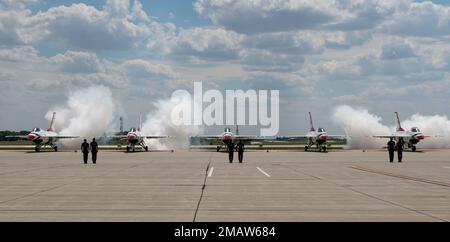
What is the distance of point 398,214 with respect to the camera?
12.0 metres

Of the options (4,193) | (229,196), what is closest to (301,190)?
(229,196)

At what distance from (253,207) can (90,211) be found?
3859mm

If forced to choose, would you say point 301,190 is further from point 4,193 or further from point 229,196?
point 4,193
